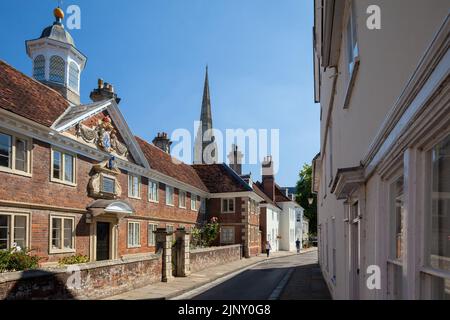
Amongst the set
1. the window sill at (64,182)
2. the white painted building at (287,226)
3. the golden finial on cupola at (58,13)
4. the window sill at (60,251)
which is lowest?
the white painted building at (287,226)

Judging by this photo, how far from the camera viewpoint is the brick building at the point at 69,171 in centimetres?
1454

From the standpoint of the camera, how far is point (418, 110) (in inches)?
91.7

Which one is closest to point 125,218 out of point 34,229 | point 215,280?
point 215,280

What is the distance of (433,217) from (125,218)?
21.2 metres

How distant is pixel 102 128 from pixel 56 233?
230 inches

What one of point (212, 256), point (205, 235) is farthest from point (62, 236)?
point (205, 235)

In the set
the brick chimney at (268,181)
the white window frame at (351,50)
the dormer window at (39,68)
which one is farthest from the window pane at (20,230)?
the brick chimney at (268,181)

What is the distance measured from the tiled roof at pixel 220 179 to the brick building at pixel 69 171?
26.3 feet

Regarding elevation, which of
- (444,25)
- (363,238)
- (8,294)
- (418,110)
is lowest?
(8,294)

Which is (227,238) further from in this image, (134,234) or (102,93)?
(102,93)

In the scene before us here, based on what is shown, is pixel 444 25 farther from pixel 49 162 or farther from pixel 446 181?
pixel 49 162

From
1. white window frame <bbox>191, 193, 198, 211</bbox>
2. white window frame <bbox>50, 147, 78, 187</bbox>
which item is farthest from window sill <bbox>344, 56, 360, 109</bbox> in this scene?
white window frame <bbox>191, 193, 198, 211</bbox>

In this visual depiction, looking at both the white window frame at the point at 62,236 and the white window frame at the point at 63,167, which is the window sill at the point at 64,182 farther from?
the white window frame at the point at 62,236

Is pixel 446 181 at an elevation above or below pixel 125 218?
above
